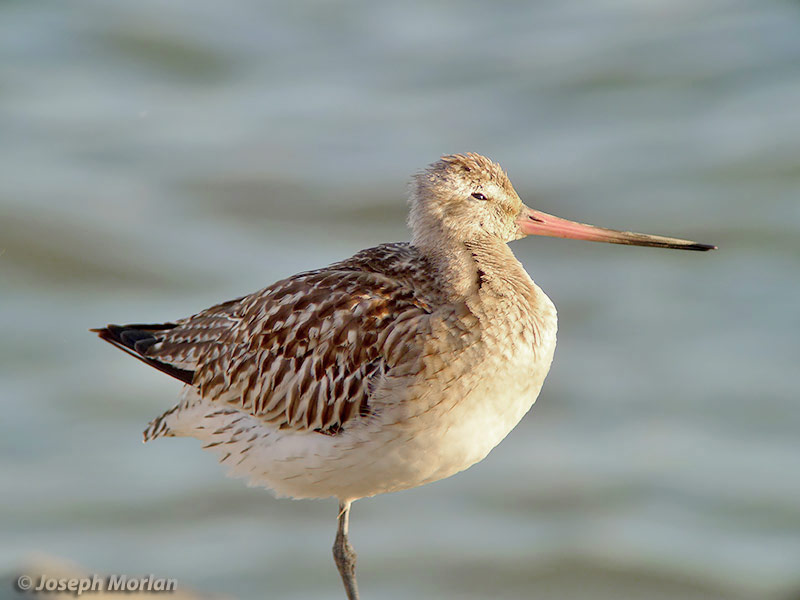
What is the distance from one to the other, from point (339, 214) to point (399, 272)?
6519 millimetres

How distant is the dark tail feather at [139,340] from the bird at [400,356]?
0.86 feet

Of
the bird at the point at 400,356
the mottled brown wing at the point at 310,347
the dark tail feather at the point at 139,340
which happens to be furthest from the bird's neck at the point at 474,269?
the dark tail feather at the point at 139,340

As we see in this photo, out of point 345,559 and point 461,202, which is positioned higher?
point 461,202

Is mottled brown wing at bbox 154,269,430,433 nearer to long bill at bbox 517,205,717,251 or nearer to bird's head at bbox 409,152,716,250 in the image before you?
bird's head at bbox 409,152,716,250

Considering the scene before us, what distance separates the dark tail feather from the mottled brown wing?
76mm

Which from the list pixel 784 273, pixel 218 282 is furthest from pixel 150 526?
pixel 784 273

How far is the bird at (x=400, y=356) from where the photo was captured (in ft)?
17.6

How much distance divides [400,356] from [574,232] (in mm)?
1154

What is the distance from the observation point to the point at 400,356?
5438 mm

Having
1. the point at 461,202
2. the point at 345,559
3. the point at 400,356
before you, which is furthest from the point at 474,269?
the point at 345,559

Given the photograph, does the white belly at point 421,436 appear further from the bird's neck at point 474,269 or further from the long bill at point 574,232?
the long bill at point 574,232

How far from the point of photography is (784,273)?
37.8 feet

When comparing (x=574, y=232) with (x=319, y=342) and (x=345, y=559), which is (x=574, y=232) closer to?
(x=319, y=342)

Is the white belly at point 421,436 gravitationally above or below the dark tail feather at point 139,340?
below
